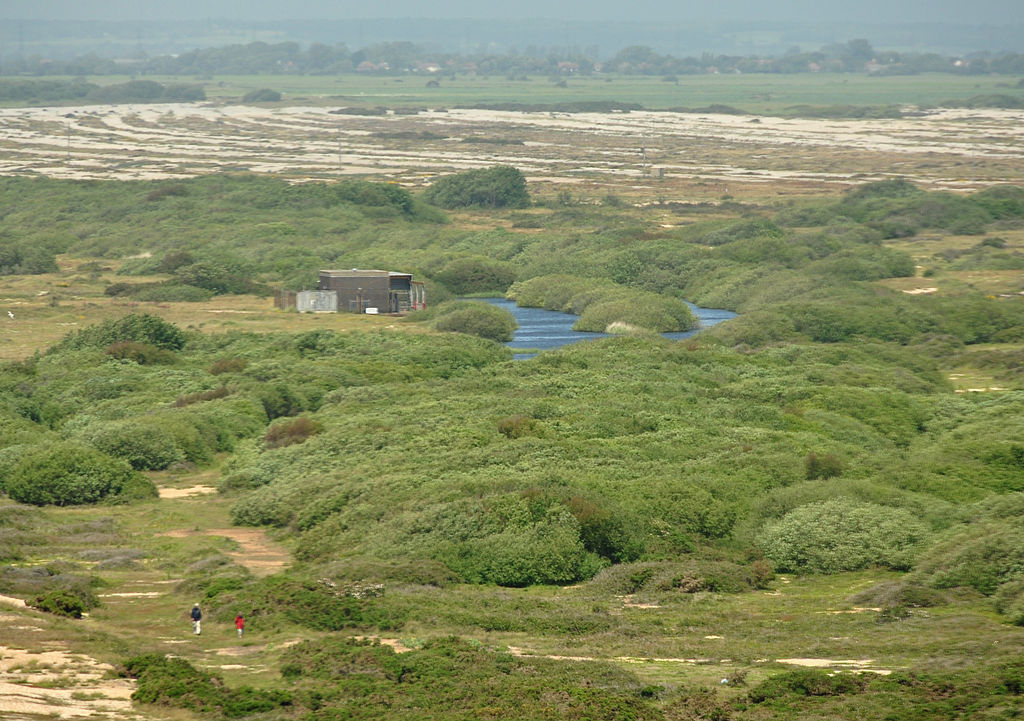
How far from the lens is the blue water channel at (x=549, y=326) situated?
86.1 m

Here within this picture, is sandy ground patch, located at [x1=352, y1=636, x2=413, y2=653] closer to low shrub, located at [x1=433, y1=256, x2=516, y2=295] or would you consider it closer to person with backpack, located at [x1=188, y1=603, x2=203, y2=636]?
person with backpack, located at [x1=188, y1=603, x2=203, y2=636]

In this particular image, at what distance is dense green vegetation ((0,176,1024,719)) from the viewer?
31906 mm

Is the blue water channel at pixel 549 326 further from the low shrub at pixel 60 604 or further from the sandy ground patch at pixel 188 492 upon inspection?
the low shrub at pixel 60 604

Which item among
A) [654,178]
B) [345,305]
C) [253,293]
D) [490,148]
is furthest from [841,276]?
[490,148]

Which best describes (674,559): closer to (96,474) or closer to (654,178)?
(96,474)

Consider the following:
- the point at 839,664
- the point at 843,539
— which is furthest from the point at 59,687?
the point at 843,539

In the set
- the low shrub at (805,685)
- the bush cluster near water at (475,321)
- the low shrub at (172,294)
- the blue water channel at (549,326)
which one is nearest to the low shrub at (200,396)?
the blue water channel at (549,326)

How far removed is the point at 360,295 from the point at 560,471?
46565 mm

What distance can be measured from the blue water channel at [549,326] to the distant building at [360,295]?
7.29 metres

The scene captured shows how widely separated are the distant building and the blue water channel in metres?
7.29

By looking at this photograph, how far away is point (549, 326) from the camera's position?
305 feet

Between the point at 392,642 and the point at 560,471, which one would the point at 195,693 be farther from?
the point at 560,471

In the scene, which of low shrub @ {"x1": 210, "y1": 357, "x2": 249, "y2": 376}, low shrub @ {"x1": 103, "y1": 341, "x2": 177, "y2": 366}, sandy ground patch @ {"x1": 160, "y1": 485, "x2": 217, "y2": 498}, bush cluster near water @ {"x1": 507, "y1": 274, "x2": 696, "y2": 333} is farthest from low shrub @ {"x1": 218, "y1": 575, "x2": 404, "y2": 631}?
bush cluster near water @ {"x1": 507, "y1": 274, "x2": 696, "y2": 333}

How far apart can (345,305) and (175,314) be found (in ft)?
34.3
